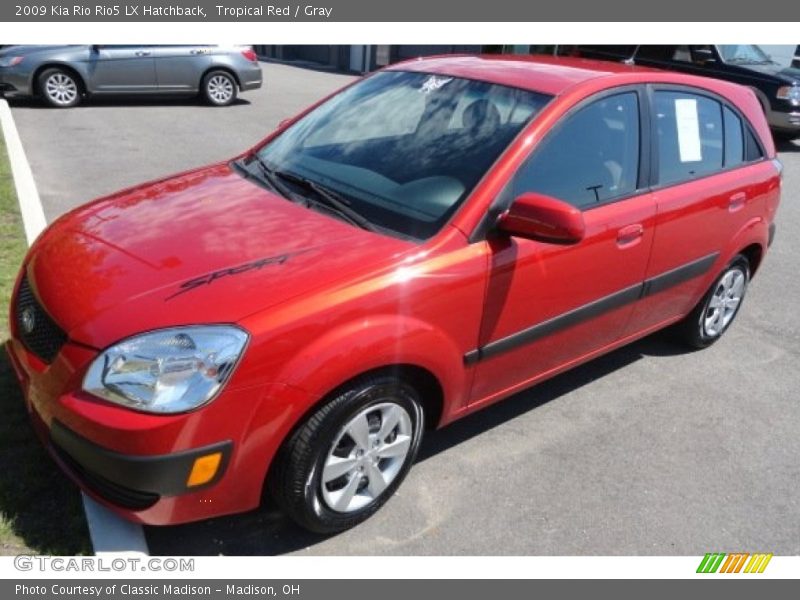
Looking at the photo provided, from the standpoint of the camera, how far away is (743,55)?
39.3 feet

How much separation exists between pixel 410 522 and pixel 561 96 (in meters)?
1.93

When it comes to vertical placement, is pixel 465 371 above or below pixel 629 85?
below

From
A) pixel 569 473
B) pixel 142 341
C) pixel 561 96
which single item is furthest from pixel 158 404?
pixel 561 96

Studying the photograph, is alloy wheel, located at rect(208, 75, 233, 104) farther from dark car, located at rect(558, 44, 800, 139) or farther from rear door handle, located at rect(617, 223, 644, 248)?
rear door handle, located at rect(617, 223, 644, 248)

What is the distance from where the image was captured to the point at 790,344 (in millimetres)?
4652

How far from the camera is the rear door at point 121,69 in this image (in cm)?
1123

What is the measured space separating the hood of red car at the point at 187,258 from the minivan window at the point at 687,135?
5.62ft

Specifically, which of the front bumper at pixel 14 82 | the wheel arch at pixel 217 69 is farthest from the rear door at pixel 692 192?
the front bumper at pixel 14 82

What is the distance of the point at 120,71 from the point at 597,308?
10.5m

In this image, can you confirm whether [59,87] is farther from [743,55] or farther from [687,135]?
[743,55]

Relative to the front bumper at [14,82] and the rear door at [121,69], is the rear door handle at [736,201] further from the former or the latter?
the front bumper at [14,82]

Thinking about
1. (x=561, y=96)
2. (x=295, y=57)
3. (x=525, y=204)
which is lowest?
(x=295, y=57)

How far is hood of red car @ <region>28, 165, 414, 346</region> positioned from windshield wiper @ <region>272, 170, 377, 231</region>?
55 mm

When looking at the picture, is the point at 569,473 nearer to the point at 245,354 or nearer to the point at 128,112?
the point at 245,354
